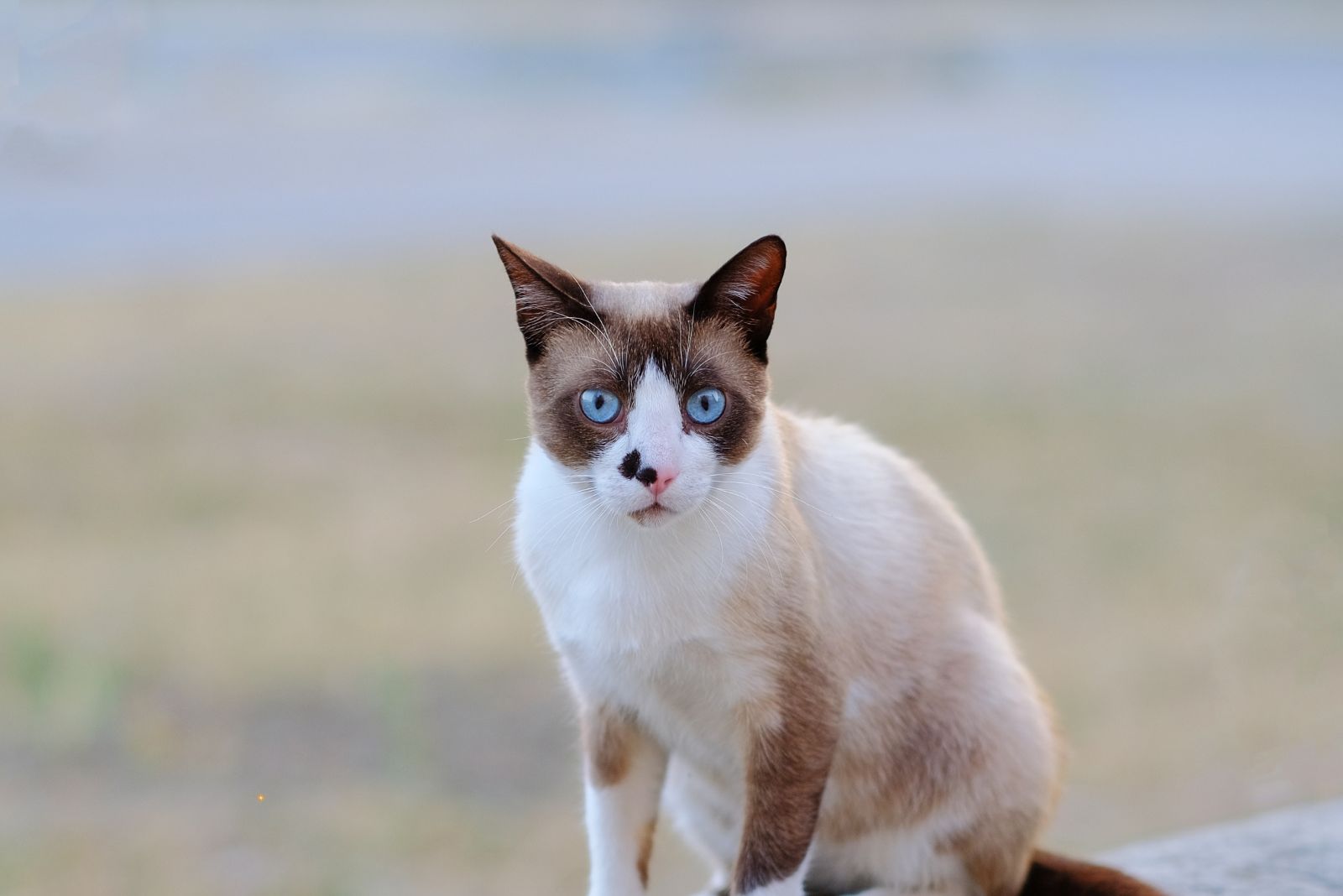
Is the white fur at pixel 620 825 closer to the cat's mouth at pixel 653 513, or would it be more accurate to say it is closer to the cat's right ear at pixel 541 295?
the cat's mouth at pixel 653 513

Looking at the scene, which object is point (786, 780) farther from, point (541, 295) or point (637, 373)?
point (541, 295)

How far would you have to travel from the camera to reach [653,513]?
1.21 metres

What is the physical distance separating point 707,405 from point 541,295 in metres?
0.19

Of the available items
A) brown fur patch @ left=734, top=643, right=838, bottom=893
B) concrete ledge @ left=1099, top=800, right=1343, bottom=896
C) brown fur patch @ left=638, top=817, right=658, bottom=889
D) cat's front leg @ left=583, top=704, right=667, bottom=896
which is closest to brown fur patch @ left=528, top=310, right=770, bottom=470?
brown fur patch @ left=734, top=643, right=838, bottom=893

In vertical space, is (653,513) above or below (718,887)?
above

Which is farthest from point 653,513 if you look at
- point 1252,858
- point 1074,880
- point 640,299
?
A: point 1252,858

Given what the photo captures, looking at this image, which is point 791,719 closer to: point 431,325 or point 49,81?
point 49,81

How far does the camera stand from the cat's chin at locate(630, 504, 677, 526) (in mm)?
1203

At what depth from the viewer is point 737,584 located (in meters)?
1.28

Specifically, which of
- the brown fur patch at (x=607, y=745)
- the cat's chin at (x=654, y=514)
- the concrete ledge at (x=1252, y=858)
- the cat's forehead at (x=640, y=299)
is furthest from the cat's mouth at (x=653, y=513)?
the concrete ledge at (x=1252, y=858)

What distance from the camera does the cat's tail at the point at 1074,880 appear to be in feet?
4.74

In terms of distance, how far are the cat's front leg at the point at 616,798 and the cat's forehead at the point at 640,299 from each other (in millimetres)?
440

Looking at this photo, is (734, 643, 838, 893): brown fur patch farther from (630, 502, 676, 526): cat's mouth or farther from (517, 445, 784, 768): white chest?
(630, 502, 676, 526): cat's mouth

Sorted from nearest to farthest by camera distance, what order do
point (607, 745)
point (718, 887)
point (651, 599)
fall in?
point (651, 599) → point (607, 745) → point (718, 887)
